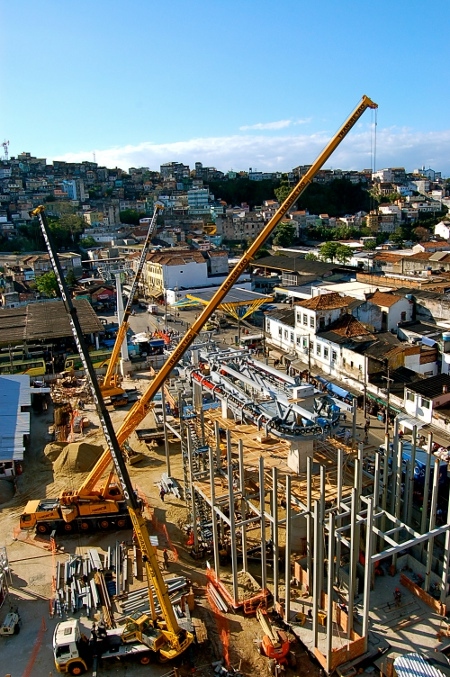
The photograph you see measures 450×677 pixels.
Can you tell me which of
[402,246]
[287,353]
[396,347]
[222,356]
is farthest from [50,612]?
[402,246]

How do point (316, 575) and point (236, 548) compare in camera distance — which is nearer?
point (316, 575)

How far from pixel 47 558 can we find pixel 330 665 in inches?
371

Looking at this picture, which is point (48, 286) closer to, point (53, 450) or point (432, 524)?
point (53, 450)

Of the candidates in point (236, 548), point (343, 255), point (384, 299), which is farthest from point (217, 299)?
point (343, 255)

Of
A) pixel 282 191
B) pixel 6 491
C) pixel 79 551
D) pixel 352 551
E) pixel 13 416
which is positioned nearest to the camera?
pixel 352 551

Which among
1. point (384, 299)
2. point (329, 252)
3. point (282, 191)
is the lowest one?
point (384, 299)

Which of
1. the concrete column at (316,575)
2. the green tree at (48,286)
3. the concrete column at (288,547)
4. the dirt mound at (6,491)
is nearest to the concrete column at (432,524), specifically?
the concrete column at (316,575)

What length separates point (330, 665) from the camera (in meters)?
12.4

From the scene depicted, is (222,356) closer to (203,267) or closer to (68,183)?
(203,267)

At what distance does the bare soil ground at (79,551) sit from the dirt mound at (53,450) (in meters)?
0.20

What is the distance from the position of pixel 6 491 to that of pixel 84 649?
980 cm

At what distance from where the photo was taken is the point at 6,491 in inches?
842

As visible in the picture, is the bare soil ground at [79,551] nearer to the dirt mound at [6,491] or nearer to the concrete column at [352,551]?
the dirt mound at [6,491]

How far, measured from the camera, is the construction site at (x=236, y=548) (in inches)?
514
